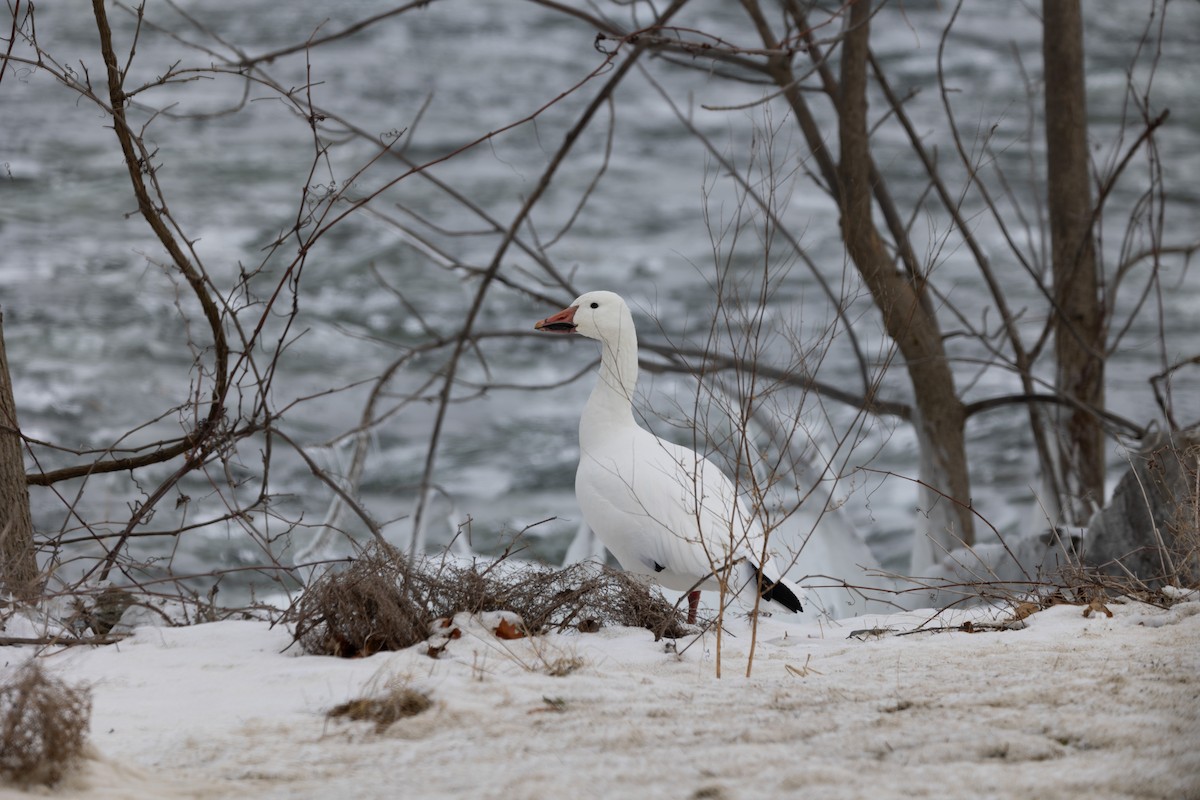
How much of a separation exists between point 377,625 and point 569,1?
14.7 m

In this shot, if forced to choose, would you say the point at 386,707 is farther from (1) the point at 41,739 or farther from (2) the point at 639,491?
(2) the point at 639,491

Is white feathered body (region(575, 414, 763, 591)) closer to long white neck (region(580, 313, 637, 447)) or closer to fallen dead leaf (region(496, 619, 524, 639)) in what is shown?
long white neck (region(580, 313, 637, 447))

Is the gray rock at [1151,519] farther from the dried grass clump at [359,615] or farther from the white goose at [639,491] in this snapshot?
the dried grass clump at [359,615]

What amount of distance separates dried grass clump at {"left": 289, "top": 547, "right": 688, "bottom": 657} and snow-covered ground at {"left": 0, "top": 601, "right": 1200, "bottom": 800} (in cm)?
9

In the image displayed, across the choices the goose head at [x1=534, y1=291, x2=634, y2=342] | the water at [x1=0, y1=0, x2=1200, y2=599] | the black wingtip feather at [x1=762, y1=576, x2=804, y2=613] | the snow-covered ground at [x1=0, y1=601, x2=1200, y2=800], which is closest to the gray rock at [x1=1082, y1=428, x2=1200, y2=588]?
the snow-covered ground at [x1=0, y1=601, x2=1200, y2=800]

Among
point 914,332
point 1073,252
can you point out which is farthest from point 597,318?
point 1073,252

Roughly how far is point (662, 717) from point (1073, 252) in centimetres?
525

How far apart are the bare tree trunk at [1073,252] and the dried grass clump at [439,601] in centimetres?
404

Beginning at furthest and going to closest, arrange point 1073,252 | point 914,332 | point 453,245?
point 453,245 < point 1073,252 < point 914,332

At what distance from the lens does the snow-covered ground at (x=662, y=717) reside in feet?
8.21

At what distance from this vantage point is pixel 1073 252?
23.9ft

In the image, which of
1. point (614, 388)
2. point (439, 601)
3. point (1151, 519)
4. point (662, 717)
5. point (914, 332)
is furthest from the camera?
point (914, 332)

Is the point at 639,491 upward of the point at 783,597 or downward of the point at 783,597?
upward

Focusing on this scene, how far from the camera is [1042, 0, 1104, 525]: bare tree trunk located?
282 inches
